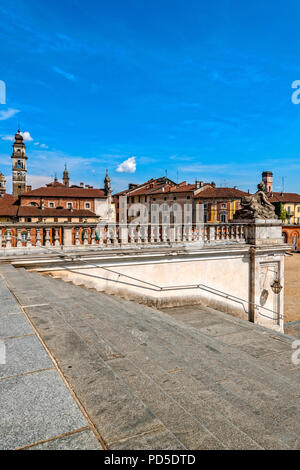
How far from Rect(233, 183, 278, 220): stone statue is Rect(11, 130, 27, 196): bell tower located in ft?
238

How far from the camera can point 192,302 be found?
9766 millimetres

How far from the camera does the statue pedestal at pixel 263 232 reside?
427 inches

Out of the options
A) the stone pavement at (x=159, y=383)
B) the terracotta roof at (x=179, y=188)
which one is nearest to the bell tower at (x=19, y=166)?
the terracotta roof at (x=179, y=188)

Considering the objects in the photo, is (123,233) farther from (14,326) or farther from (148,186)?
(148,186)

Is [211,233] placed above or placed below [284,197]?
below

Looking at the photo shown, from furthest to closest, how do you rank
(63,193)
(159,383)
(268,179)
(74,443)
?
(268,179) < (63,193) < (159,383) < (74,443)

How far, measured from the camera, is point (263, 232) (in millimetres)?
11062

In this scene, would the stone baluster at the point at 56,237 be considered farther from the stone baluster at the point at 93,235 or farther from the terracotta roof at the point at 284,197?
the terracotta roof at the point at 284,197

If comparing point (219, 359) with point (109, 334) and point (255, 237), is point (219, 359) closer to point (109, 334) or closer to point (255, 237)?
point (109, 334)

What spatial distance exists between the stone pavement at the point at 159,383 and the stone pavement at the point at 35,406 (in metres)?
0.05

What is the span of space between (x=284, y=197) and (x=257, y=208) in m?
54.5

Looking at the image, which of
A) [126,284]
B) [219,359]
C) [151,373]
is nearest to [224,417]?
[151,373]

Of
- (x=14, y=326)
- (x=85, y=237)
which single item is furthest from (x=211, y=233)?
(x=14, y=326)

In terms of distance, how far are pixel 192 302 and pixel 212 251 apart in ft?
6.07
